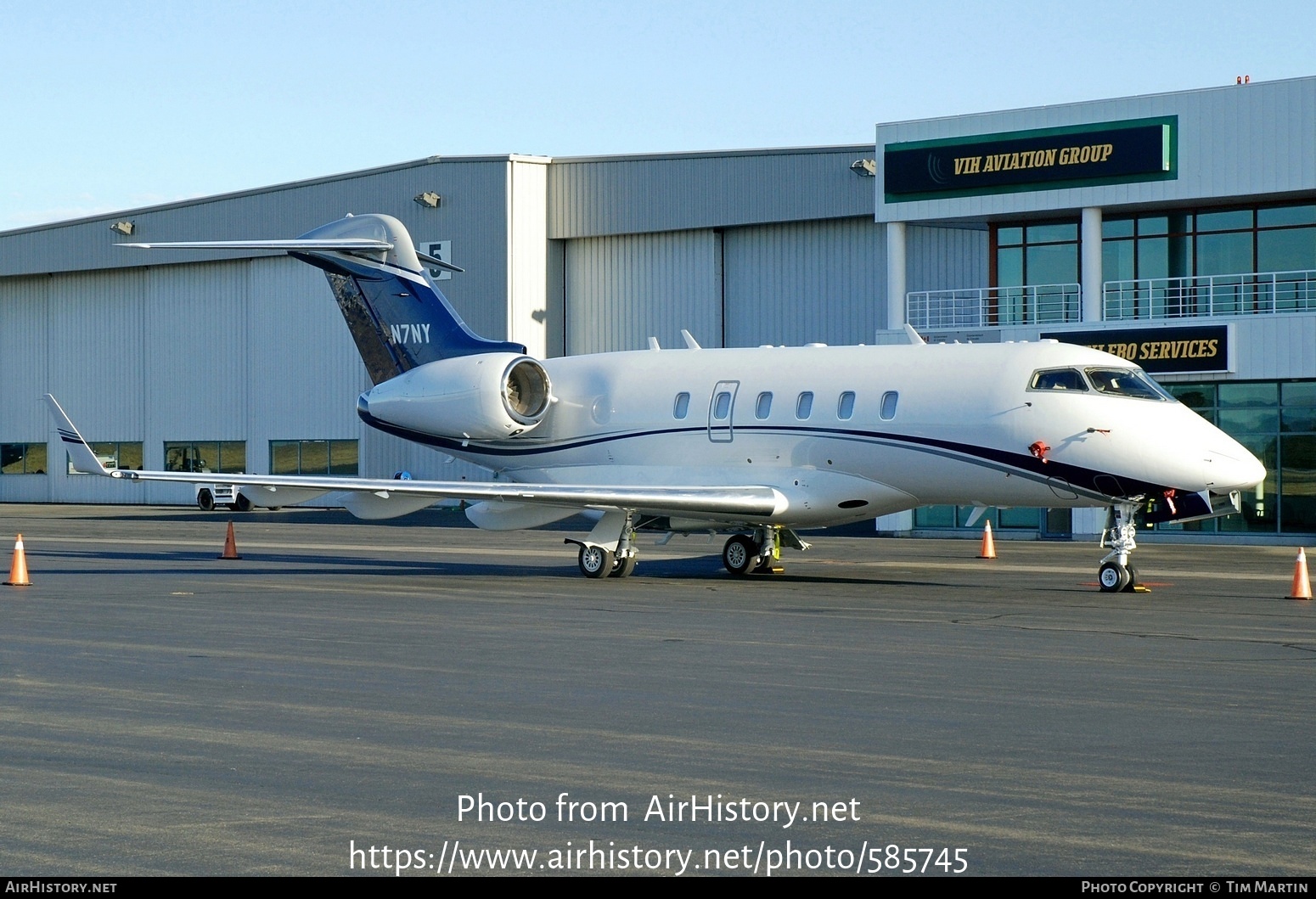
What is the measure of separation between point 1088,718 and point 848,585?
11619 mm

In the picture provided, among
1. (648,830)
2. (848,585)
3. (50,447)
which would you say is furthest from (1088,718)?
(50,447)

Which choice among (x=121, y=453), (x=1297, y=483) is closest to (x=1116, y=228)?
(x=1297, y=483)

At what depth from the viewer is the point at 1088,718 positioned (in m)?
10.0

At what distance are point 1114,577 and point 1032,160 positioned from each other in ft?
57.5

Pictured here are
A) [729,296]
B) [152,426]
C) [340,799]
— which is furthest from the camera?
[152,426]

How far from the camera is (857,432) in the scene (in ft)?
71.3

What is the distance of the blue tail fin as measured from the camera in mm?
26719

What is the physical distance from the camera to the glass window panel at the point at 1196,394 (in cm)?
3397

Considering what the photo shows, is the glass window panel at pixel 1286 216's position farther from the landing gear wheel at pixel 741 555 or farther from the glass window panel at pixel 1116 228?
the landing gear wheel at pixel 741 555

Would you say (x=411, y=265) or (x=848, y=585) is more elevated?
(x=411, y=265)

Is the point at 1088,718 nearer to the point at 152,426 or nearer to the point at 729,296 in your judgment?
the point at 729,296

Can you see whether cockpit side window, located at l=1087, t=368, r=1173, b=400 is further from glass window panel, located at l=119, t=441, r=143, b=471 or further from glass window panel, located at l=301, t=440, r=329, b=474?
glass window panel, located at l=119, t=441, r=143, b=471

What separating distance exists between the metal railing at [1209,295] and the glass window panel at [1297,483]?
309cm

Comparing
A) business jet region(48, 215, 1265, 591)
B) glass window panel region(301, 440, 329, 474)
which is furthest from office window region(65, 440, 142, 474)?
business jet region(48, 215, 1265, 591)
